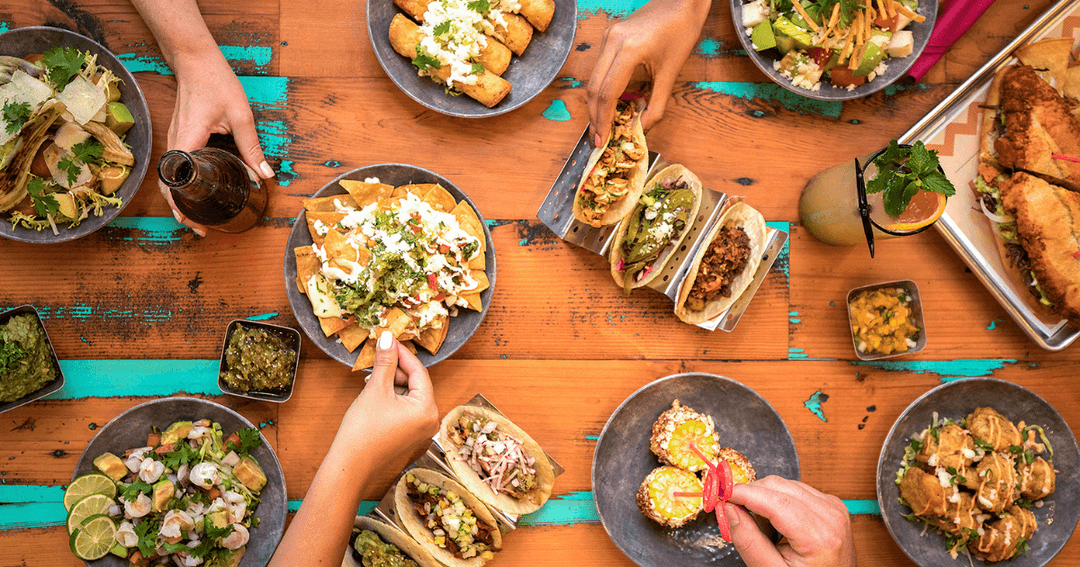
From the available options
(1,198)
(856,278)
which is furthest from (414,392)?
(856,278)

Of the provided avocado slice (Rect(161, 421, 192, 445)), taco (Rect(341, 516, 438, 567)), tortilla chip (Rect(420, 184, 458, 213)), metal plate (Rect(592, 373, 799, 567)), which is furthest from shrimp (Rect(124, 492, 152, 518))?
metal plate (Rect(592, 373, 799, 567))

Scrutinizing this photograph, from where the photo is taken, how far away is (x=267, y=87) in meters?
3.32

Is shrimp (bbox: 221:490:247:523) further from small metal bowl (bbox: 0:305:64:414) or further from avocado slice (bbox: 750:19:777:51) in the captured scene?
avocado slice (bbox: 750:19:777:51)

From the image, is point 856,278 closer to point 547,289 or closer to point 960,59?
point 960,59

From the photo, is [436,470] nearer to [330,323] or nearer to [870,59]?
[330,323]

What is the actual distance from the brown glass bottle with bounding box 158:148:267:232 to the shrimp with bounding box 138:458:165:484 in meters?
1.24

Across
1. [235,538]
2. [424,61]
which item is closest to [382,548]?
[235,538]

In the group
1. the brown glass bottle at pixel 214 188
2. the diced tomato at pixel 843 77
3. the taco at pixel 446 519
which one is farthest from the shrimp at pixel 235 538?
the diced tomato at pixel 843 77

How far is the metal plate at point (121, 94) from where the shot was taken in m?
3.02

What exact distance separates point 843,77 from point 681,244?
129cm

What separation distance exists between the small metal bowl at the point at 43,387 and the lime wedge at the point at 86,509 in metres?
0.61

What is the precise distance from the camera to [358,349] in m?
3.16

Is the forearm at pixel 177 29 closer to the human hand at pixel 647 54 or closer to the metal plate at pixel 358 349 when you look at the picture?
the metal plate at pixel 358 349

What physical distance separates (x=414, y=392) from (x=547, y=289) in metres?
1.01
